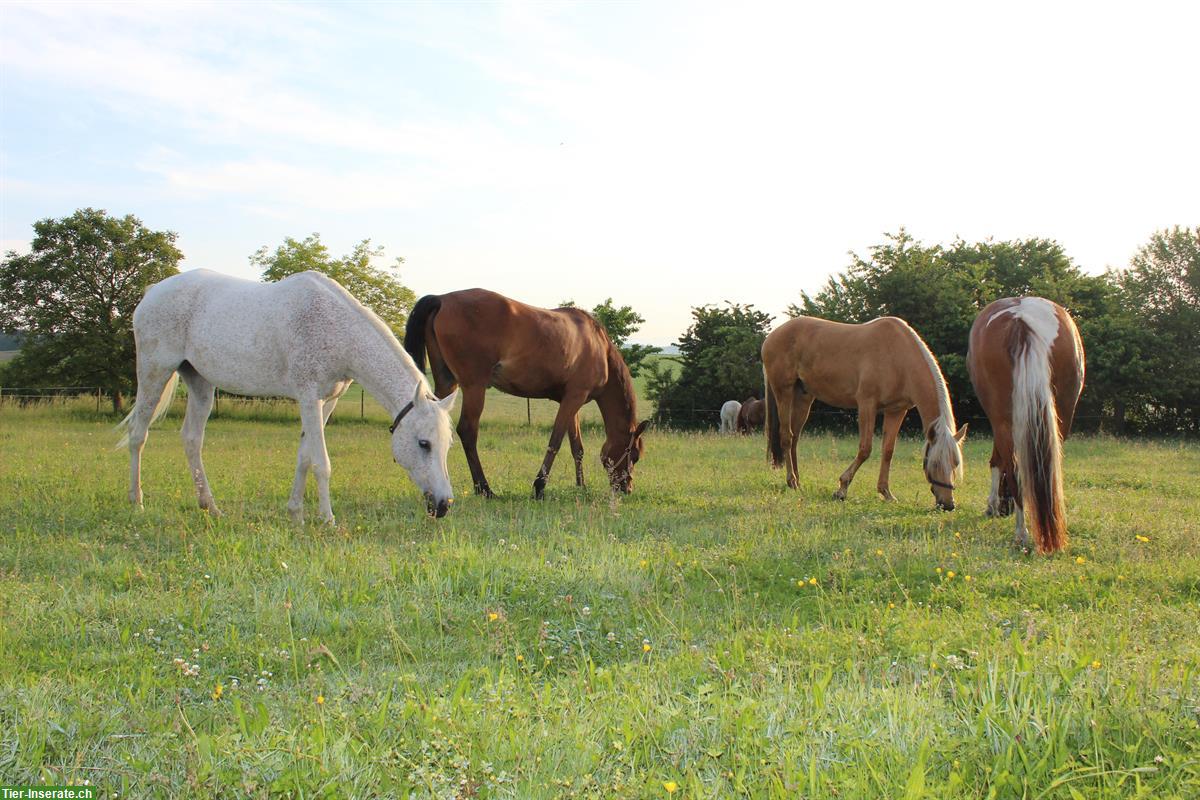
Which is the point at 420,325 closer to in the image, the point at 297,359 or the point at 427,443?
the point at 297,359

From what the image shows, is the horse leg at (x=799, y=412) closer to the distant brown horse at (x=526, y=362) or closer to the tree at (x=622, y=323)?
the distant brown horse at (x=526, y=362)

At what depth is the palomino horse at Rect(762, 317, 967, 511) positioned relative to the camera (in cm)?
830

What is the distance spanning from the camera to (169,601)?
4312mm

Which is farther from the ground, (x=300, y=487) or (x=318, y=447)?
(x=318, y=447)

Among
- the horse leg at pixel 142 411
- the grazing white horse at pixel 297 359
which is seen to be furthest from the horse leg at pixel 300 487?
the horse leg at pixel 142 411

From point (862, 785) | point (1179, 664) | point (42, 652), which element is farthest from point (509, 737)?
point (1179, 664)

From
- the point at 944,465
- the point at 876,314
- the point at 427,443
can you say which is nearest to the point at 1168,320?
the point at 876,314

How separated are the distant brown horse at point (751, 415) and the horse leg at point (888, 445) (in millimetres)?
11901

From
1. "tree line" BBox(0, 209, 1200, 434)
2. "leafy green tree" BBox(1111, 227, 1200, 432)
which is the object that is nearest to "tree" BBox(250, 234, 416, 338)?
"tree line" BBox(0, 209, 1200, 434)

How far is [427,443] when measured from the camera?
6.78 m

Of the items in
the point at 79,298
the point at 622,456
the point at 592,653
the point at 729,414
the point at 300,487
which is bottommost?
the point at 592,653

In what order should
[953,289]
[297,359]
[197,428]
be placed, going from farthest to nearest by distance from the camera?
[953,289]
[197,428]
[297,359]

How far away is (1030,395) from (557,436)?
15.6ft

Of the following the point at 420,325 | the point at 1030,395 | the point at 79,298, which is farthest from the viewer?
the point at 79,298
